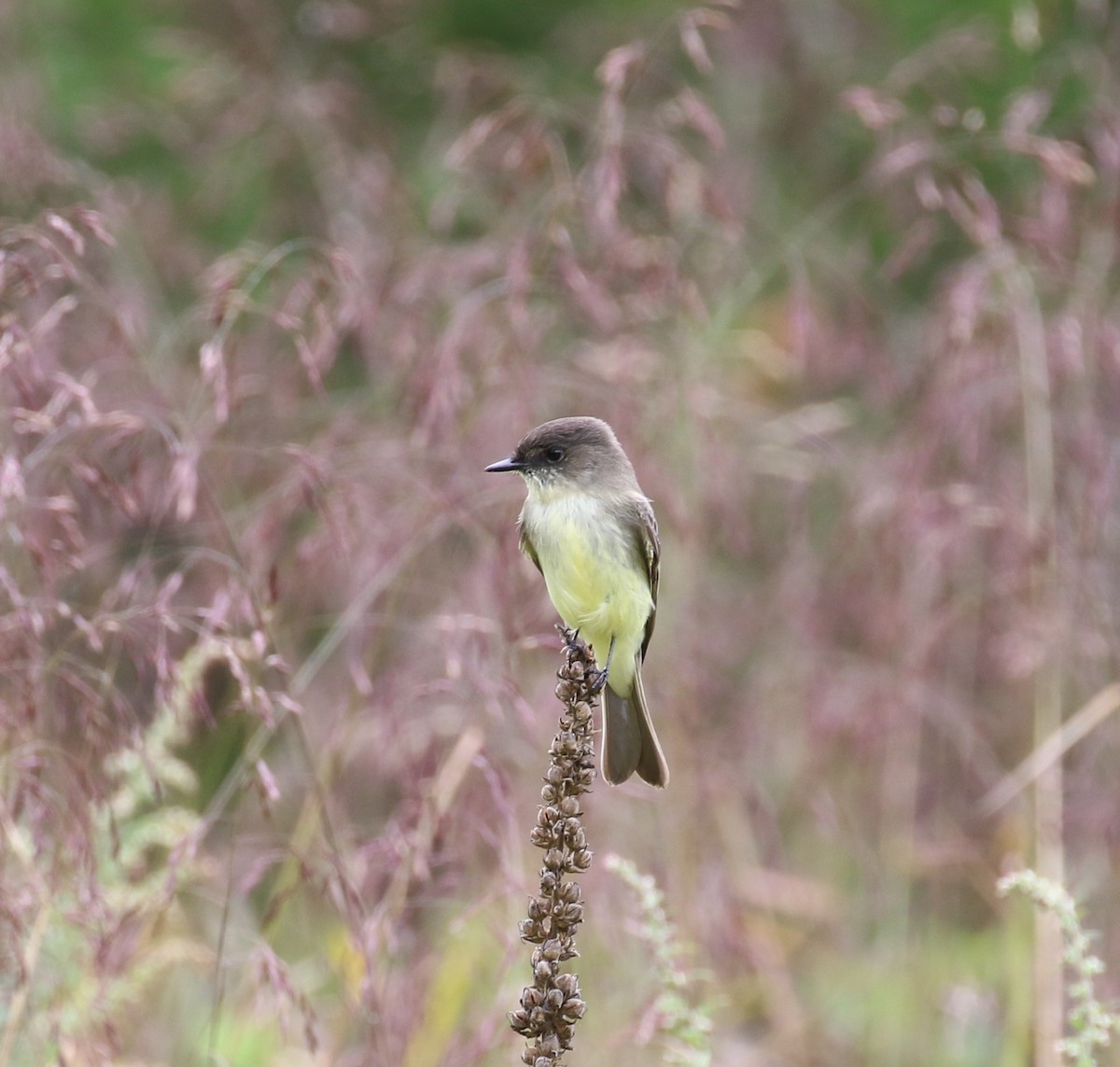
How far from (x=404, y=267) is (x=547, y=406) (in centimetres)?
77

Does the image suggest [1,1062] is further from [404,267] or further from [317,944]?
[404,267]

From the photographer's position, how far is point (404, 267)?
4820 millimetres

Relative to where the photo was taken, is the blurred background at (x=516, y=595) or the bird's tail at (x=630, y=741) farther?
the bird's tail at (x=630, y=741)

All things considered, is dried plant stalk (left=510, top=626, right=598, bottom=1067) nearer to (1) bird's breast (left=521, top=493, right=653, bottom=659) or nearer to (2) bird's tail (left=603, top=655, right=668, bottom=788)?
(2) bird's tail (left=603, top=655, right=668, bottom=788)

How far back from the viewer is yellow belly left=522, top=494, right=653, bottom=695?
12.0 feet

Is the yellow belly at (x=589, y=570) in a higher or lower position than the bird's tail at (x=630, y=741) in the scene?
higher

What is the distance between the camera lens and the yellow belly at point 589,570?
3646 millimetres

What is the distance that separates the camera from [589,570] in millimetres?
3641

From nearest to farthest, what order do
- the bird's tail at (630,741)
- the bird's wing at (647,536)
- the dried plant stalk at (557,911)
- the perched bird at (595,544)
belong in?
1. the dried plant stalk at (557,911)
2. the bird's tail at (630,741)
3. the perched bird at (595,544)
4. the bird's wing at (647,536)

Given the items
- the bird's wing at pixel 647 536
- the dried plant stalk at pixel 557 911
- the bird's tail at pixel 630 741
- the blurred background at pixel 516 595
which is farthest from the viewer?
the bird's wing at pixel 647 536

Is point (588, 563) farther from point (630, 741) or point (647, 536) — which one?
point (630, 741)

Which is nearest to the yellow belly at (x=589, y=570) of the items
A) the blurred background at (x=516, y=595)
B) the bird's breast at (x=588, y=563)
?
the bird's breast at (x=588, y=563)

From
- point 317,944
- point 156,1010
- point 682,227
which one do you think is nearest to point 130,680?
point 156,1010

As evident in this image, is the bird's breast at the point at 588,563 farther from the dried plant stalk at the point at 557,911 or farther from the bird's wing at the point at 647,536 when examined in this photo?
the dried plant stalk at the point at 557,911
